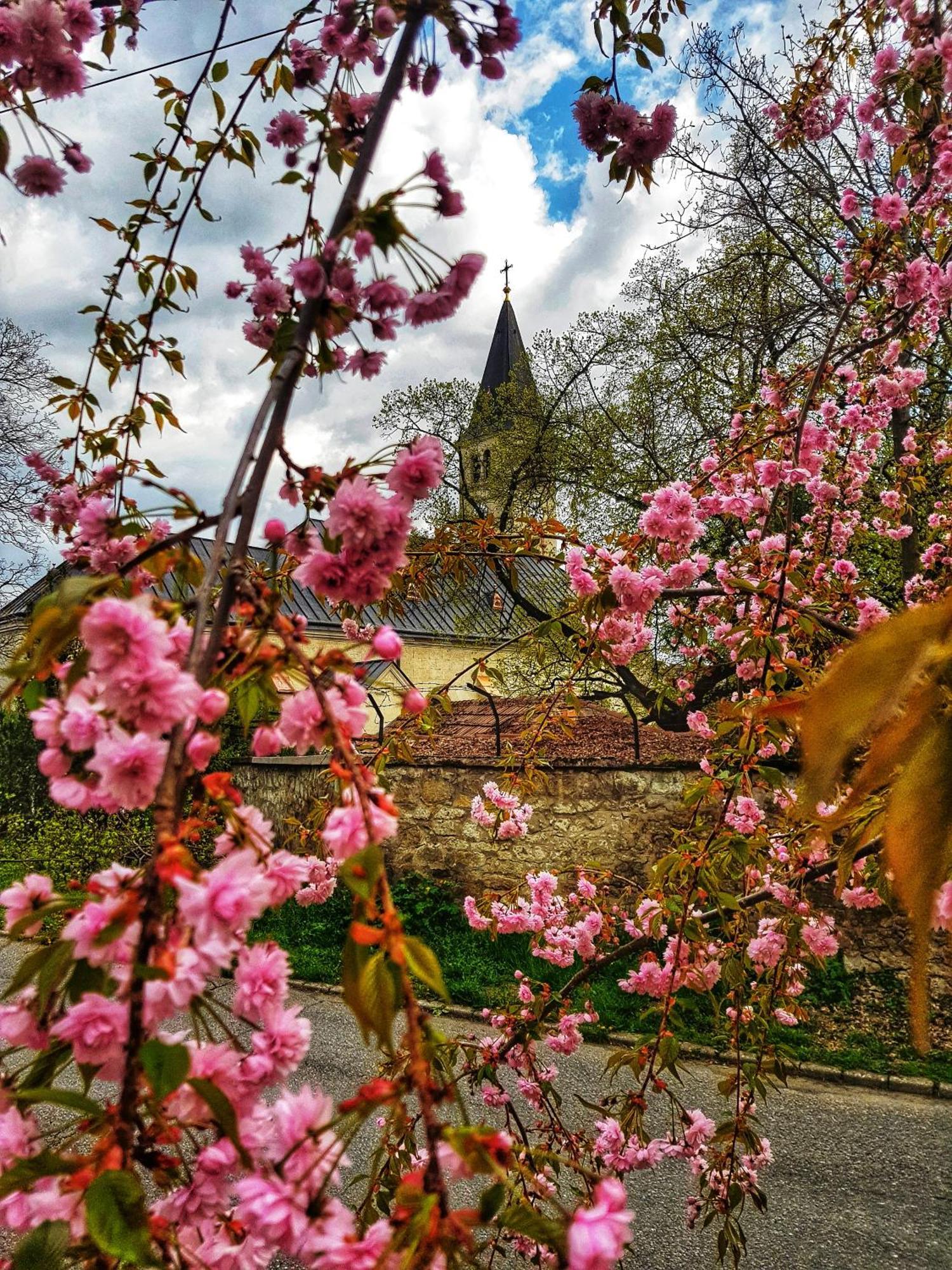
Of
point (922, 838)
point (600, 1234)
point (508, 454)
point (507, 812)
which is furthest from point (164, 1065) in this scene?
point (508, 454)

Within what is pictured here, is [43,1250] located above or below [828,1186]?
above

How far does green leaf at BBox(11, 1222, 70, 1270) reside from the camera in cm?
45

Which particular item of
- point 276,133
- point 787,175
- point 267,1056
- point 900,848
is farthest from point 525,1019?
point 787,175

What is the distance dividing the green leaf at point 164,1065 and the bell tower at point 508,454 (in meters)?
9.34

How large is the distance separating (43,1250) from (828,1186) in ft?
11.2

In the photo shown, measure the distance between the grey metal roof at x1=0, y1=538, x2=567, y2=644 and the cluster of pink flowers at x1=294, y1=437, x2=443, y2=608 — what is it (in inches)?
2.1

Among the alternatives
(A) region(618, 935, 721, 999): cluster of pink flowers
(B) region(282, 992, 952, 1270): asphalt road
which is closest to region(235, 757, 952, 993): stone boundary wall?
(B) region(282, 992, 952, 1270): asphalt road

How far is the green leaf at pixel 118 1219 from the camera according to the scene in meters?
0.42

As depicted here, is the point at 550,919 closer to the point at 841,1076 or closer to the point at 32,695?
the point at 841,1076

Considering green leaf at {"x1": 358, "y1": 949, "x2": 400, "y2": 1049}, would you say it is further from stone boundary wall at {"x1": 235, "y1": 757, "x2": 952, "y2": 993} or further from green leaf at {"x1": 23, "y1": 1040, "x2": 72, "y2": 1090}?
stone boundary wall at {"x1": 235, "y1": 757, "x2": 952, "y2": 993}

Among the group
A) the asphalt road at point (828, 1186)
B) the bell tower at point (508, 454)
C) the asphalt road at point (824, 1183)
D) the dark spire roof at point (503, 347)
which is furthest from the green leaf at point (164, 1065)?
the dark spire roof at point (503, 347)

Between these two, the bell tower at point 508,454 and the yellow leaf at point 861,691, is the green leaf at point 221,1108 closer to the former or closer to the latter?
the yellow leaf at point 861,691

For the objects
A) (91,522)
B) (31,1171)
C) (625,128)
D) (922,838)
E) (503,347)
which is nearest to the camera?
(922,838)

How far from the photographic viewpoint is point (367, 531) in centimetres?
75
